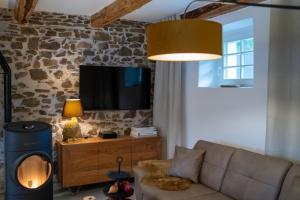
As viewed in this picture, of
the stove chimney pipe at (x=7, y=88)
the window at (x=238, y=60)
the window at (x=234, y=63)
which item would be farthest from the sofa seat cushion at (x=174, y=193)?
the stove chimney pipe at (x=7, y=88)

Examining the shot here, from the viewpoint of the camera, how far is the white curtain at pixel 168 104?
4477 mm

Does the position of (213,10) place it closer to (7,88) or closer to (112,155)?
(112,155)

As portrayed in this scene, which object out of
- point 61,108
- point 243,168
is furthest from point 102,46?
point 243,168

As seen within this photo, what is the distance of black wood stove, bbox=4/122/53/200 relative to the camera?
3395mm

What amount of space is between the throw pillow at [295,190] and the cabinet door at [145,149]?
2.52 meters

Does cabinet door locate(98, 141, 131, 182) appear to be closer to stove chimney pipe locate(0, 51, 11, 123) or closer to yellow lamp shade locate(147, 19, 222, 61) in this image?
stove chimney pipe locate(0, 51, 11, 123)

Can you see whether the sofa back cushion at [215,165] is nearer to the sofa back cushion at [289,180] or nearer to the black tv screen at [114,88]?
the sofa back cushion at [289,180]

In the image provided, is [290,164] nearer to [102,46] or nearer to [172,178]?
[172,178]

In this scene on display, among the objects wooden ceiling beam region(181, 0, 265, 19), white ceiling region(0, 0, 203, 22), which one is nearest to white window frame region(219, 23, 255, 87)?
wooden ceiling beam region(181, 0, 265, 19)

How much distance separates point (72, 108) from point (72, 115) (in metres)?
0.09

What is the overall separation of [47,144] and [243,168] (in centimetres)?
213

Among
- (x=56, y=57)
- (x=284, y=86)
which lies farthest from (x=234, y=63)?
(x=56, y=57)

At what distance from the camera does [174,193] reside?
2926mm

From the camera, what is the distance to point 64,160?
4.04m
